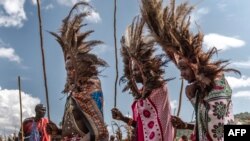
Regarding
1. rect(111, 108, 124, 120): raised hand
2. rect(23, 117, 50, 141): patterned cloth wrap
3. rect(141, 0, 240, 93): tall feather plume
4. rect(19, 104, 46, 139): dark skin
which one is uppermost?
rect(141, 0, 240, 93): tall feather plume

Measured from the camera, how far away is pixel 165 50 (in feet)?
16.7

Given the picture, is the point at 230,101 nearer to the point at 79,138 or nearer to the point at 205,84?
the point at 205,84

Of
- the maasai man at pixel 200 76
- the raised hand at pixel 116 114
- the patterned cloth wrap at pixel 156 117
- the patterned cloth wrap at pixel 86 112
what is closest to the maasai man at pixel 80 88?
the patterned cloth wrap at pixel 86 112

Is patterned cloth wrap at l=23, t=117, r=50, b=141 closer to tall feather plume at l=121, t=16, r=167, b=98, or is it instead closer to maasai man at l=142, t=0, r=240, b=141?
tall feather plume at l=121, t=16, r=167, b=98

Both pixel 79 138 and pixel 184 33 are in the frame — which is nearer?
pixel 184 33

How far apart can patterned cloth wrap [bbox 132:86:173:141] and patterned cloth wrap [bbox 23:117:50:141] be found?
290 cm

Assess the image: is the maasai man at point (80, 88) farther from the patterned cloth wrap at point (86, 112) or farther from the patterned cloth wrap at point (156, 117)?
the patterned cloth wrap at point (156, 117)

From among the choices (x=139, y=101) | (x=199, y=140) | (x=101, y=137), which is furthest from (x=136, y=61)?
(x=199, y=140)

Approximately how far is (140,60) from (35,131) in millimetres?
3213

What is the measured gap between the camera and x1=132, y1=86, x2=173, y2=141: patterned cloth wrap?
5516 millimetres

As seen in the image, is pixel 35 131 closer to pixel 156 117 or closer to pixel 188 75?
pixel 156 117

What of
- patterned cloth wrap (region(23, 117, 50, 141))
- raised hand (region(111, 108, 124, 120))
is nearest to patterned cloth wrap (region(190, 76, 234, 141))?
raised hand (region(111, 108, 124, 120))

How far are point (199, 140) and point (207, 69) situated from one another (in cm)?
65

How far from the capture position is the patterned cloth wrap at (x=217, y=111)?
4.62 meters
